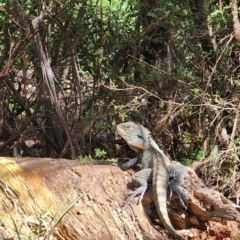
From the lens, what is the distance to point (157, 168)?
13.9 feet

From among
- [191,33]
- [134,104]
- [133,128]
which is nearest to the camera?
[133,128]

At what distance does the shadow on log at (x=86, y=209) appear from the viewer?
3.69 meters

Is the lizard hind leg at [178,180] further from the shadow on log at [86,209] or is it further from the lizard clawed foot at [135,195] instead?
the lizard clawed foot at [135,195]

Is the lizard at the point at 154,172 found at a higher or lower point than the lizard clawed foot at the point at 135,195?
higher

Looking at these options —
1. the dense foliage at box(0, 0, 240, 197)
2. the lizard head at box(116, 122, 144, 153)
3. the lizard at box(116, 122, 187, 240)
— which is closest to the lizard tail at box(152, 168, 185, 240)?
the lizard at box(116, 122, 187, 240)

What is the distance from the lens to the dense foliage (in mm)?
5855

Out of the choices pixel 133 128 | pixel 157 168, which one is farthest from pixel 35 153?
pixel 157 168

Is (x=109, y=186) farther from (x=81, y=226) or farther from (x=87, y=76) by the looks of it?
(x=87, y=76)

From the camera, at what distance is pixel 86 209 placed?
3812 millimetres

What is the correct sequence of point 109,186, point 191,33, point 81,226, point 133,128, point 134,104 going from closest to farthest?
point 81,226 → point 109,186 → point 133,128 → point 134,104 → point 191,33

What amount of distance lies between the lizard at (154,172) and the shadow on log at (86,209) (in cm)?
7

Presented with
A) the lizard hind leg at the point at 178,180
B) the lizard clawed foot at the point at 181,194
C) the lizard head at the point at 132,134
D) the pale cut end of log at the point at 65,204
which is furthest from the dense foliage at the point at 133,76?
the lizard clawed foot at the point at 181,194

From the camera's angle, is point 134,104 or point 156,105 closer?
point 134,104

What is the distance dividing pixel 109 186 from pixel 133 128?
111 centimetres
